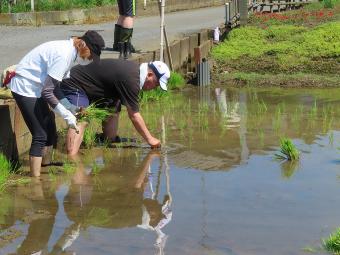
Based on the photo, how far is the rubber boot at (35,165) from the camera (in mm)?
6693

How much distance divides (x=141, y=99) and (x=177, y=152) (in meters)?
3.06

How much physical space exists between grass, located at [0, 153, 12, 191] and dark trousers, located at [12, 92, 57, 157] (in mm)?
256

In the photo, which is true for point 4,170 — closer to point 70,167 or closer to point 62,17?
point 70,167

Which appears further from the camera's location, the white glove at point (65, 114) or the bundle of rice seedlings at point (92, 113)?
the bundle of rice seedlings at point (92, 113)

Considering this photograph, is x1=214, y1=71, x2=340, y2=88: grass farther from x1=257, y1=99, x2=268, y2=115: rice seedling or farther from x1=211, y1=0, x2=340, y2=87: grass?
x1=257, y1=99, x2=268, y2=115: rice seedling

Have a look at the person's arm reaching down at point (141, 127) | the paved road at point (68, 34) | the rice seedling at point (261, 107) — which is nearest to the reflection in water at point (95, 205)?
the person's arm reaching down at point (141, 127)

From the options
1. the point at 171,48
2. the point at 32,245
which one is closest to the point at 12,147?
the point at 32,245

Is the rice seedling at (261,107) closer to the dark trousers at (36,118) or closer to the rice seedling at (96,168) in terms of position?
the rice seedling at (96,168)

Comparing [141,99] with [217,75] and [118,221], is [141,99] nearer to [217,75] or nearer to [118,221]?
[217,75]

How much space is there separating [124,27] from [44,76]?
6111mm

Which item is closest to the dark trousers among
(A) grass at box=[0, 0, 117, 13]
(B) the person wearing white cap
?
(B) the person wearing white cap

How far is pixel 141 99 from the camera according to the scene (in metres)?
11.0

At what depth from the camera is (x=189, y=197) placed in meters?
6.27

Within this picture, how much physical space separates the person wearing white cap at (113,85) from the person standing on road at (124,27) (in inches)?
159
